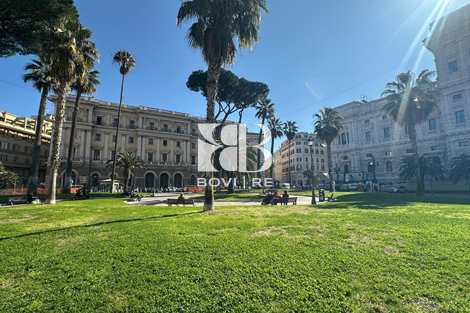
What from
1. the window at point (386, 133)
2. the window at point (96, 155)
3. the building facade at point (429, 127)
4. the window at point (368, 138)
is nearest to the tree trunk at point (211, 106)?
the building facade at point (429, 127)

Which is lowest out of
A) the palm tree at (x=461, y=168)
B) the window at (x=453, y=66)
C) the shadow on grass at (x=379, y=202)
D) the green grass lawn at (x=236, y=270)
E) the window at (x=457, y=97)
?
the green grass lawn at (x=236, y=270)

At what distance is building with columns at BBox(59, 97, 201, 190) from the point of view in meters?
47.5

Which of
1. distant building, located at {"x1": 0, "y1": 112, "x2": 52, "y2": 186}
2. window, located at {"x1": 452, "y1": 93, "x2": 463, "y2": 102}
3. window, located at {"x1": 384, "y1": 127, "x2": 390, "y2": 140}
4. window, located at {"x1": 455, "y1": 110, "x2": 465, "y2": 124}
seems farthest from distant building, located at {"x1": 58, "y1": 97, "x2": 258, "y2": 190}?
window, located at {"x1": 455, "y1": 110, "x2": 465, "y2": 124}

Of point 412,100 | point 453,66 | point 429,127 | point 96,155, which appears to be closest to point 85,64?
point 412,100

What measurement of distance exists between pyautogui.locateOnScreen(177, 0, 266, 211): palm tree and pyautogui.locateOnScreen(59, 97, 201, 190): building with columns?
40.8 metres

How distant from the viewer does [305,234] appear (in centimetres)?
717

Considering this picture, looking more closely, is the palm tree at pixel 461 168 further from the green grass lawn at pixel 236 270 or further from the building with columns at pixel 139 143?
the building with columns at pixel 139 143

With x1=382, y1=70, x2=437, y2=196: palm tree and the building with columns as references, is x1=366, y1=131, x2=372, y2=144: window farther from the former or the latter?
the building with columns

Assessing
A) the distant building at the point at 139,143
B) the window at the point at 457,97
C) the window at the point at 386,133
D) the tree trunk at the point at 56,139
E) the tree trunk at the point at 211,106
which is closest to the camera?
the tree trunk at the point at 211,106

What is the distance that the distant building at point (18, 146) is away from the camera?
44719 millimetres

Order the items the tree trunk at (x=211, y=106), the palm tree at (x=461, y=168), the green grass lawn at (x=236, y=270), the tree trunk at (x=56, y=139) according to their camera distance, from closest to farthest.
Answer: the green grass lawn at (x=236, y=270), the tree trunk at (x=211, y=106), the tree trunk at (x=56, y=139), the palm tree at (x=461, y=168)

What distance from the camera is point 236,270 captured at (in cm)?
479

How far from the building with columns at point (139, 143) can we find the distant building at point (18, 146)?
7.98 metres

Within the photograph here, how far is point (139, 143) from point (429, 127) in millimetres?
59494
